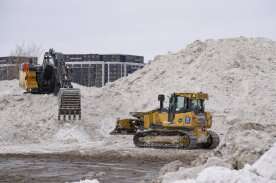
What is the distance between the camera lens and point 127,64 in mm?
66562

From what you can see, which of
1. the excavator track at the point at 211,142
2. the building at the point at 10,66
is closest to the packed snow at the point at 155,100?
the excavator track at the point at 211,142

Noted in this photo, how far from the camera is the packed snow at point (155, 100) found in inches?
968

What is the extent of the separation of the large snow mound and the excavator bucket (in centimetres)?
60

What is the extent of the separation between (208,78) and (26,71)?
9970 millimetres

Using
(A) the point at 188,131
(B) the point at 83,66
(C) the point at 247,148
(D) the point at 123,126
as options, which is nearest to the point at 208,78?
(D) the point at 123,126

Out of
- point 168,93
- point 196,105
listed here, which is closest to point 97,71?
point 168,93

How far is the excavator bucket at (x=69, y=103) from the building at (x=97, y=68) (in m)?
34.8

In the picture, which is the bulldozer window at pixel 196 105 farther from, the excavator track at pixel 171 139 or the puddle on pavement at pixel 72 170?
the puddle on pavement at pixel 72 170

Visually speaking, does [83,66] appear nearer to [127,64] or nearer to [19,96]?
[127,64]

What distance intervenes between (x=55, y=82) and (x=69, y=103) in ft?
9.82

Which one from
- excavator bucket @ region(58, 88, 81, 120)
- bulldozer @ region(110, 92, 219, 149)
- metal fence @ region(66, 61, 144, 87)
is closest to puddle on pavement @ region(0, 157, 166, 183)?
bulldozer @ region(110, 92, 219, 149)

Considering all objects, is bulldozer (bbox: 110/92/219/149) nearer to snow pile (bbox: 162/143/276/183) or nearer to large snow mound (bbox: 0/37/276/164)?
large snow mound (bbox: 0/37/276/164)

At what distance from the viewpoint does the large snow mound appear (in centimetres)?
2692

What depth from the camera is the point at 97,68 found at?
6544cm
